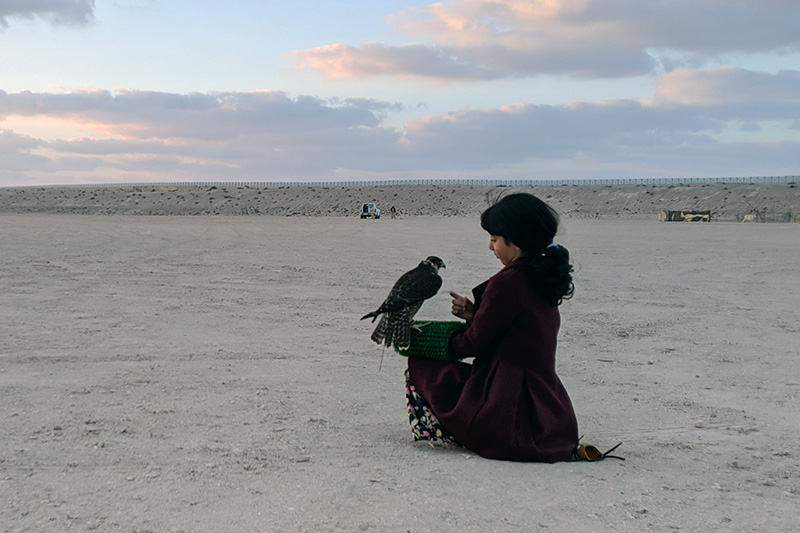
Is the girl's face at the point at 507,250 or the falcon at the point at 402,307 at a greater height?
the girl's face at the point at 507,250

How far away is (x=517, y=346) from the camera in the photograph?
424 cm

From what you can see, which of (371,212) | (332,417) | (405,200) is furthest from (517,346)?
(405,200)

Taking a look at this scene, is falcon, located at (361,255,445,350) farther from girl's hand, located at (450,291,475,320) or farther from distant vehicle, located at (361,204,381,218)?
distant vehicle, located at (361,204,381,218)

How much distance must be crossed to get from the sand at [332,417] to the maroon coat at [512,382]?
0.45 ft

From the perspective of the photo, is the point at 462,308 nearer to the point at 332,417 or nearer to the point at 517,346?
the point at 517,346

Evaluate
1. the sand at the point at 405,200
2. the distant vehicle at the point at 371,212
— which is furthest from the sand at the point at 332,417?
the sand at the point at 405,200

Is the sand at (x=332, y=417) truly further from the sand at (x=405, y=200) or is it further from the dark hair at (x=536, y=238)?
the sand at (x=405, y=200)

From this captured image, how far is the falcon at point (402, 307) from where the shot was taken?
4469 millimetres

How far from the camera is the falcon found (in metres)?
4.47

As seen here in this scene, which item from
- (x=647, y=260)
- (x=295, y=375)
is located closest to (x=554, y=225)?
(x=295, y=375)

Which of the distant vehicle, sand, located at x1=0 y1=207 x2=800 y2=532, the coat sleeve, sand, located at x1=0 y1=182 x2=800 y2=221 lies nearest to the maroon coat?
the coat sleeve

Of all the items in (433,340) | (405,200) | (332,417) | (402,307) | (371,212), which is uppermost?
(405,200)

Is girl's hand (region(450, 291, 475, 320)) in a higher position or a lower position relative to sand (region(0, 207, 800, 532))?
higher

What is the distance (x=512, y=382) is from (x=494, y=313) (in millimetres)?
392
